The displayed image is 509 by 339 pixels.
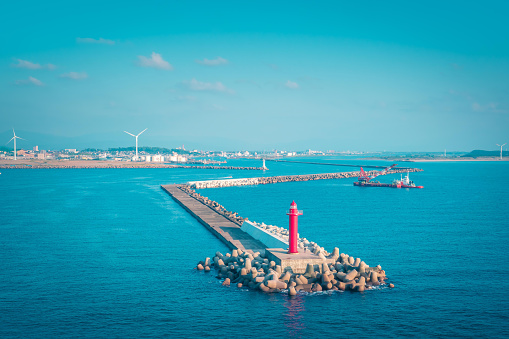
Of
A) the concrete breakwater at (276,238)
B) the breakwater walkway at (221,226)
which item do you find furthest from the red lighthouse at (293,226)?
the breakwater walkway at (221,226)

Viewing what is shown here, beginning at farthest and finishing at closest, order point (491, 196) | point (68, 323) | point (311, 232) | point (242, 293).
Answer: point (491, 196), point (311, 232), point (242, 293), point (68, 323)

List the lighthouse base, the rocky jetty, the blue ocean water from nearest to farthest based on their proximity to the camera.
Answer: the blue ocean water, the lighthouse base, the rocky jetty

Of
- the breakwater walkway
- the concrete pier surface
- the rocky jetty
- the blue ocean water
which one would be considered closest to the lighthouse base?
the concrete pier surface

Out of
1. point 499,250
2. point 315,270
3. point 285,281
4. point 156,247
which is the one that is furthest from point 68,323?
point 499,250

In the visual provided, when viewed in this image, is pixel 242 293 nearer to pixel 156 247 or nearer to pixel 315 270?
pixel 315 270

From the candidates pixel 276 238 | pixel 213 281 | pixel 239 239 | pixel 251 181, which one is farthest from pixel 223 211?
pixel 251 181

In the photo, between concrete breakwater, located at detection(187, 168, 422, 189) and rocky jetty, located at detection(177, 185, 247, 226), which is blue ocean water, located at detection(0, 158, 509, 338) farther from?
concrete breakwater, located at detection(187, 168, 422, 189)
